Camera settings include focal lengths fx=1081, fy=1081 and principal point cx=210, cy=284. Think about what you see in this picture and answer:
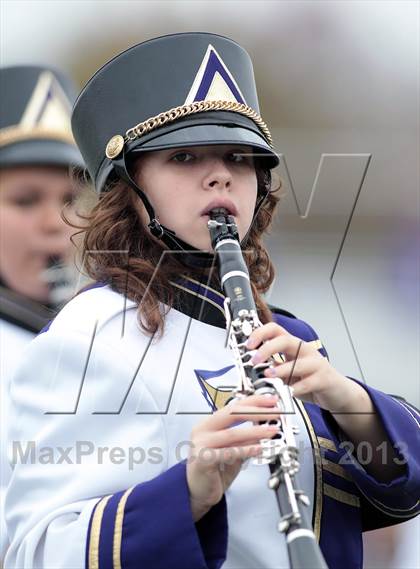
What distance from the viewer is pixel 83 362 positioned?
1.80m

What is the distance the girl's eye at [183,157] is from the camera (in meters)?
1.97

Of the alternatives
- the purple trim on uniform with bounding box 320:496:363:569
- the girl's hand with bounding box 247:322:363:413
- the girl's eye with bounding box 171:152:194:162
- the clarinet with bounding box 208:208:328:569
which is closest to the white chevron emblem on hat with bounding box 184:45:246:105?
the girl's eye with bounding box 171:152:194:162

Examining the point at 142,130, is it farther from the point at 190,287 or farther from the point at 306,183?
the point at 306,183

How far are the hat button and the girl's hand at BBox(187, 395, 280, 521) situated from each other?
595 mm

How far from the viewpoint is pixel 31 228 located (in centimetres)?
280

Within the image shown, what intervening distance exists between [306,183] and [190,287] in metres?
4.24

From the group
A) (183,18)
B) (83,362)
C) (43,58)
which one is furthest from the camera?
(183,18)

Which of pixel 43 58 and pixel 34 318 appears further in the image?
pixel 43 58

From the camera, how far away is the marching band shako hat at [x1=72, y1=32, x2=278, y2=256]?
1.97 metres

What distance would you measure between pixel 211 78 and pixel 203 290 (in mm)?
401

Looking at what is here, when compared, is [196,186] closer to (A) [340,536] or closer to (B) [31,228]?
(A) [340,536]

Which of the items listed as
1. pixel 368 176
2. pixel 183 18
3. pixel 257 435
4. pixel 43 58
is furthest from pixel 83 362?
pixel 183 18

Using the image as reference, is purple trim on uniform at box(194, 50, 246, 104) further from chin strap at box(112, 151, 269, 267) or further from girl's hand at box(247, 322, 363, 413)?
girl's hand at box(247, 322, 363, 413)

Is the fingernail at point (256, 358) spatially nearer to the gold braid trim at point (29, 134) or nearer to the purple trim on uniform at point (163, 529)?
the purple trim on uniform at point (163, 529)
